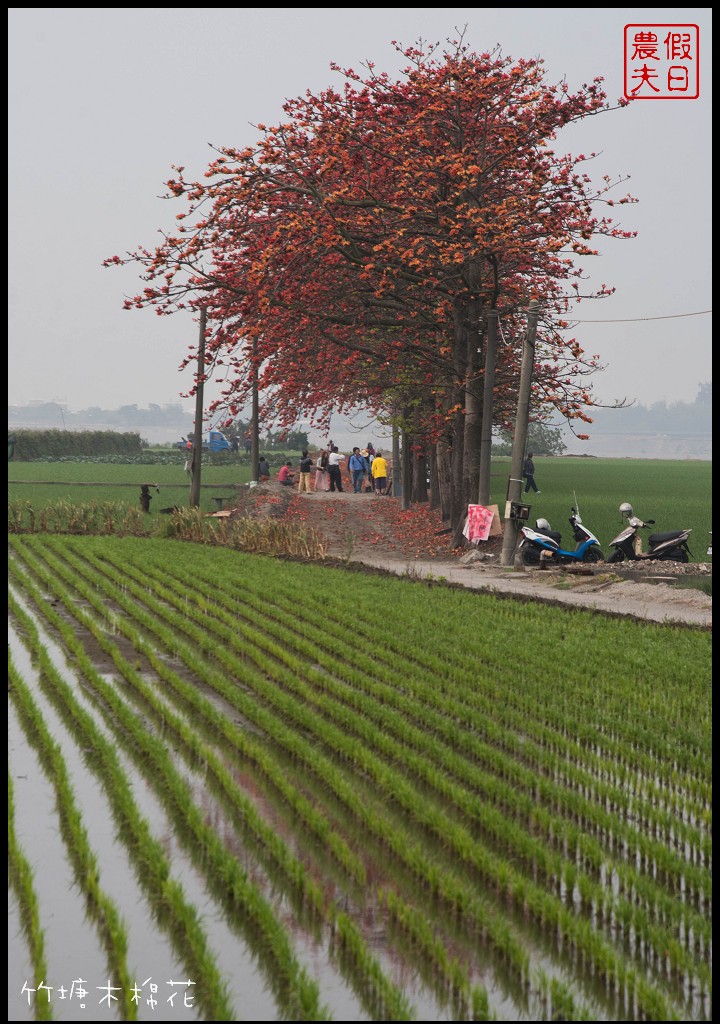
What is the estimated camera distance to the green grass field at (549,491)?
32.1 meters

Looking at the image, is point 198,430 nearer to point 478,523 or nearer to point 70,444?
point 478,523

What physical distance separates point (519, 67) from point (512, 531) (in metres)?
9.41

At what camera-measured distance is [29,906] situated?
235 inches

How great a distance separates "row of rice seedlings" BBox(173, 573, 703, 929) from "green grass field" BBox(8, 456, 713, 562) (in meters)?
12.5

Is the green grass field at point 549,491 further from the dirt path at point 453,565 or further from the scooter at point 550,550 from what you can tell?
the dirt path at point 453,565

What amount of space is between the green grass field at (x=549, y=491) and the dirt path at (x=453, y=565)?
Answer: 120 inches

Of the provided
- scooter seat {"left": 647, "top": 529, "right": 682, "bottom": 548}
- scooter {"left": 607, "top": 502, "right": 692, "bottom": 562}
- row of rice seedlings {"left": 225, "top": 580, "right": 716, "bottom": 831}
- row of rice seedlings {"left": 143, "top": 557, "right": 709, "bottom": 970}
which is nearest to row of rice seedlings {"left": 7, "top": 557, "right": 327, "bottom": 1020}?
row of rice seedlings {"left": 143, "top": 557, "right": 709, "bottom": 970}

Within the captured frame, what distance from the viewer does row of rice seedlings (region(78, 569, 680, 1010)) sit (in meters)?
5.26

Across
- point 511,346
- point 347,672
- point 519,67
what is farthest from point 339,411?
point 347,672

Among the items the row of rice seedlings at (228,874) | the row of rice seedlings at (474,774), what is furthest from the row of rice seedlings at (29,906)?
the row of rice seedlings at (474,774)

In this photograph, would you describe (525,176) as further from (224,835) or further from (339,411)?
(224,835)

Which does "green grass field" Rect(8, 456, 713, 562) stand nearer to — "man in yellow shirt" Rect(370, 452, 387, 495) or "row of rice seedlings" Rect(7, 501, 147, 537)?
"row of rice seedlings" Rect(7, 501, 147, 537)

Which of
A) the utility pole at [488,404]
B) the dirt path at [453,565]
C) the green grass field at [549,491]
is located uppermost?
the utility pole at [488,404]

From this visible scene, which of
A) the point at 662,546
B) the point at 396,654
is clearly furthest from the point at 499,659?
the point at 662,546
